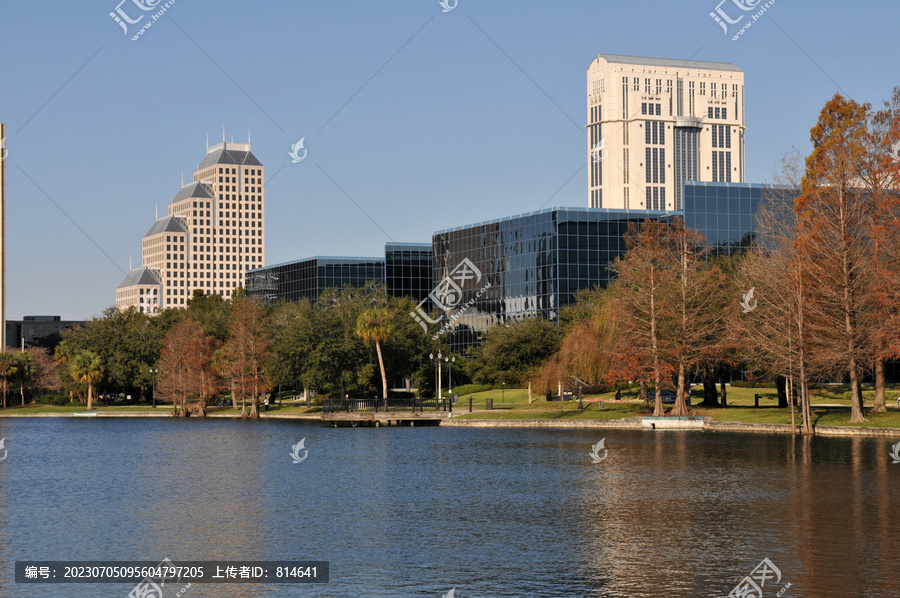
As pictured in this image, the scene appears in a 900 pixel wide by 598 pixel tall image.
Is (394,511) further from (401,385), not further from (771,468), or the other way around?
(401,385)

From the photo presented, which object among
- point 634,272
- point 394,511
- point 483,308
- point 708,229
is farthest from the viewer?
point 483,308

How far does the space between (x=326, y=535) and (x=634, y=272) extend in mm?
Result: 53723

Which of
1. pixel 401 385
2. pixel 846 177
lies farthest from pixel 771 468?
pixel 401 385

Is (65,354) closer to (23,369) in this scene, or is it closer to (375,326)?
(23,369)

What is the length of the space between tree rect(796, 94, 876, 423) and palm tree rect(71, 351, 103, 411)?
96.0 metres

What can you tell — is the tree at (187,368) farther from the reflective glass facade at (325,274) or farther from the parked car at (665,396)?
the reflective glass facade at (325,274)

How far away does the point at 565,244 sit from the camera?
132m

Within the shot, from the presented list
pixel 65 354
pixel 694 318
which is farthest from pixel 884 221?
pixel 65 354

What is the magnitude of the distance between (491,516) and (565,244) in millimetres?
100763

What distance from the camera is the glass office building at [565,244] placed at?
130000 millimetres

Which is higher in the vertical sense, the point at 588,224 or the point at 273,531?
the point at 588,224

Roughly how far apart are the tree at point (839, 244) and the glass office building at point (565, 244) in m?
57.6

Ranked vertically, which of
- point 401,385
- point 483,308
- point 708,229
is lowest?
point 401,385

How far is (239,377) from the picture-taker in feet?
358
